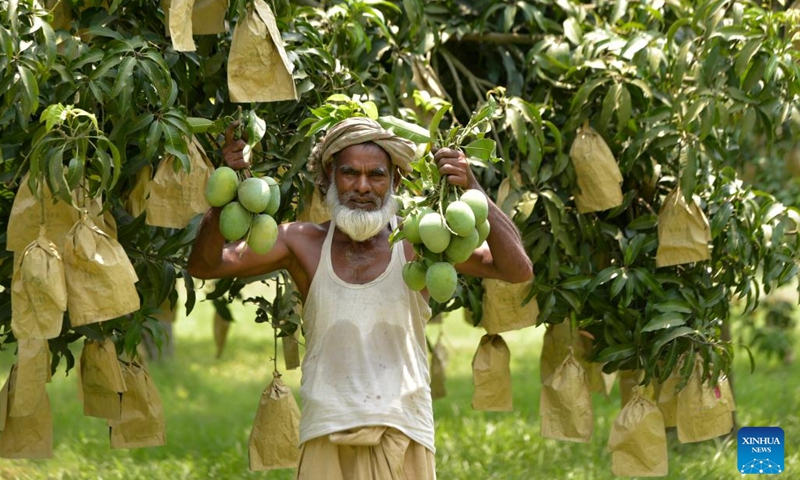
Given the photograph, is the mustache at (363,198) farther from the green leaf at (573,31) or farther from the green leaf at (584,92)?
the green leaf at (573,31)

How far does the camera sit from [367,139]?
2955mm

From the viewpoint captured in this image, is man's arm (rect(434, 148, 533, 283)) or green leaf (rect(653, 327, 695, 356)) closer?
man's arm (rect(434, 148, 533, 283))

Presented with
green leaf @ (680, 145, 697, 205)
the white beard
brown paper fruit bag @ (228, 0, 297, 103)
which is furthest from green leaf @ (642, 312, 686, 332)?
brown paper fruit bag @ (228, 0, 297, 103)

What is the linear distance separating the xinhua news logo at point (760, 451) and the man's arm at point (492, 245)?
1823 mm

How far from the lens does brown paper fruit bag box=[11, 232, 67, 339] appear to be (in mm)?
2924

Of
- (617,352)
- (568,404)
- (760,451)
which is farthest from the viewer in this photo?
(760,451)

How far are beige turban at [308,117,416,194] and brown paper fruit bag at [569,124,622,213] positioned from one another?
3.16 feet

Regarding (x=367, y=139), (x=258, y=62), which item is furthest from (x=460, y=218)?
(x=258, y=62)

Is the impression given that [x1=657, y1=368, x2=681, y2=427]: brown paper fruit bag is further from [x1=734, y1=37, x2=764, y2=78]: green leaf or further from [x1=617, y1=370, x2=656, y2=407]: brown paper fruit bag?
[x1=734, y1=37, x2=764, y2=78]: green leaf

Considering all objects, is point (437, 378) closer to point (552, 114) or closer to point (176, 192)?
point (552, 114)

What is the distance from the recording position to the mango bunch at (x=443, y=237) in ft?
8.72

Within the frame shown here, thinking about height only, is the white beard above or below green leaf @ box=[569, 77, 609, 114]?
below

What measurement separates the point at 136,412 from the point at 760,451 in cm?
236

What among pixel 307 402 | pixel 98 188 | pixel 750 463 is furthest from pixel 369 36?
pixel 750 463
